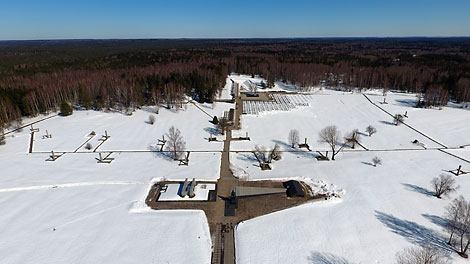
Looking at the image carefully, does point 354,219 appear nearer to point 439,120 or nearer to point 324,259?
point 324,259

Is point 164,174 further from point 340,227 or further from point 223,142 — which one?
point 340,227

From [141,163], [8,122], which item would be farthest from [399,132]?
[8,122]

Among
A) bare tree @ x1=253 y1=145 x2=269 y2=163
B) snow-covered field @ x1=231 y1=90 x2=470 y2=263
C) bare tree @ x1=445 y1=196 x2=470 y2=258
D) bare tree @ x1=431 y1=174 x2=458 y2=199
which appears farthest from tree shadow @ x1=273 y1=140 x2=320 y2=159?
bare tree @ x1=445 y1=196 x2=470 y2=258

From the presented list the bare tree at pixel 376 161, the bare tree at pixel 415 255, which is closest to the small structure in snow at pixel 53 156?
the bare tree at pixel 415 255

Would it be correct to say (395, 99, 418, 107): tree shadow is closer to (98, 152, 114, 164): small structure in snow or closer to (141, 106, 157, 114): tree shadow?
(141, 106, 157, 114): tree shadow

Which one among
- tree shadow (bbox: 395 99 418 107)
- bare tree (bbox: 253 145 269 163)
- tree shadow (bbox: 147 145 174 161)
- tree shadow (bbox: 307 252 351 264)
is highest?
tree shadow (bbox: 395 99 418 107)

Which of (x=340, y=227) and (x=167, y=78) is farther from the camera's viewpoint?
(x=167, y=78)
